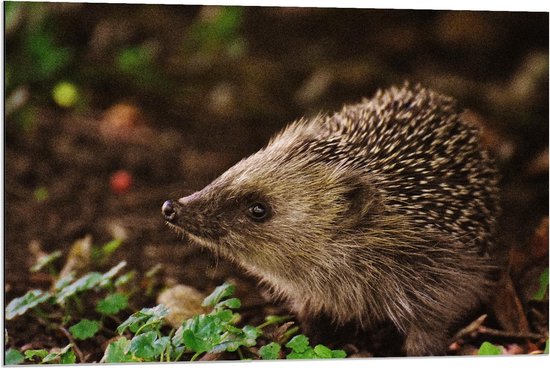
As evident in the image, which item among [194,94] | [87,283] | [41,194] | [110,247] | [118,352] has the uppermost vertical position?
[194,94]

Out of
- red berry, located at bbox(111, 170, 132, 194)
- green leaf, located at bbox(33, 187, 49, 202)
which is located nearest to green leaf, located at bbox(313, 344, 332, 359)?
red berry, located at bbox(111, 170, 132, 194)

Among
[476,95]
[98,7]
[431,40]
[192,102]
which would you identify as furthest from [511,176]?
[98,7]

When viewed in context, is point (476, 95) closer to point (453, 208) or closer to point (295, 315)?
point (453, 208)

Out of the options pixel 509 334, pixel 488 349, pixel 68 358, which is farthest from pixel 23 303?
pixel 509 334

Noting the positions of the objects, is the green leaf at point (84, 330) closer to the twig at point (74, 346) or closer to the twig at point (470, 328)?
the twig at point (74, 346)

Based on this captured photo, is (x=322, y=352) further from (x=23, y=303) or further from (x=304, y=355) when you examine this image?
(x=23, y=303)

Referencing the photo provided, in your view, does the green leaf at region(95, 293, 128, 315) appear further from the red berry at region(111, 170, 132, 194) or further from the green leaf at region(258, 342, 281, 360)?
the red berry at region(111, 170, 132, 194)
